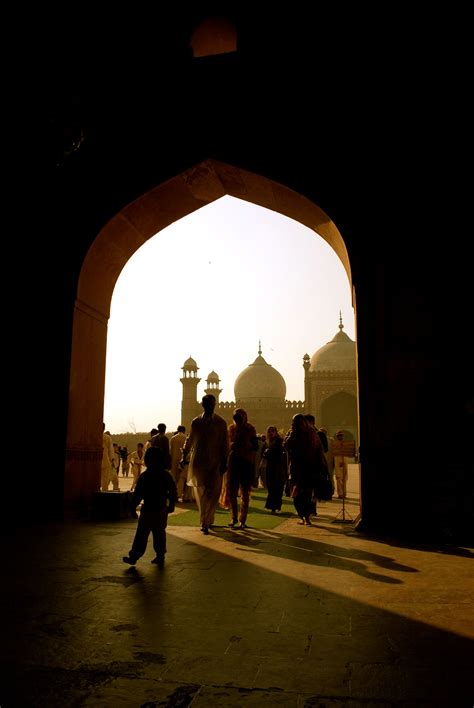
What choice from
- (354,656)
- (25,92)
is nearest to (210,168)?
(25,92)

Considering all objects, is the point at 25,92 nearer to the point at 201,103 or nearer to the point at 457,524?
the point at 201,103

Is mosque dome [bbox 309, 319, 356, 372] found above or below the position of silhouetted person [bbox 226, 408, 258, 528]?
above

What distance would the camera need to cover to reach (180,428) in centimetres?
998

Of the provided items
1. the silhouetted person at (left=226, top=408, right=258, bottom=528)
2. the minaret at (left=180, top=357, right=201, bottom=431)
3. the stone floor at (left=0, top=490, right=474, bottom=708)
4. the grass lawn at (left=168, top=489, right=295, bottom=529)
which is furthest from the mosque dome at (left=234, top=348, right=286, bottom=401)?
the stone floor at (left=0, top=490, right=474, bottom=708)

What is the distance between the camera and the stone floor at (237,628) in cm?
197

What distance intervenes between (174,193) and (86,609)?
20.6 ft

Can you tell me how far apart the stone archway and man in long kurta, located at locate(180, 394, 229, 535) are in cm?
179

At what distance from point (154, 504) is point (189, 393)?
131ft

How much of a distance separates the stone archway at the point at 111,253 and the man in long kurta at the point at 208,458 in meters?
1.79

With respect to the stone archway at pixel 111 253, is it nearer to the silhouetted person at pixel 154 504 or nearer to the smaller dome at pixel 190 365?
the silhouetted person at pixel 154 504

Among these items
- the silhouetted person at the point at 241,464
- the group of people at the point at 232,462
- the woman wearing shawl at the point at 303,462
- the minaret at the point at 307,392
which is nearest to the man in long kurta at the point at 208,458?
A: the group of people at the point at 232,462

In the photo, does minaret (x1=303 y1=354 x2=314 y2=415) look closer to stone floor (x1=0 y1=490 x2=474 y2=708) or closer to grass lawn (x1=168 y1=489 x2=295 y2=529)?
A: grass lawn (x1=168 y1=489 x2=295 y2=529)

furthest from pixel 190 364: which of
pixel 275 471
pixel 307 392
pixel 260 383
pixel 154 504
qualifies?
pixel 154 504

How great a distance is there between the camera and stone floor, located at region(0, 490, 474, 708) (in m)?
1.97
